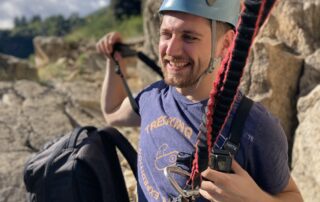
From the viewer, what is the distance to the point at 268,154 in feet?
5.35

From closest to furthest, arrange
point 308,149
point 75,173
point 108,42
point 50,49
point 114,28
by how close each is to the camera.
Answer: point 75,173 < point 108,42 < point 308,149 < point 50,49 < point 114,28

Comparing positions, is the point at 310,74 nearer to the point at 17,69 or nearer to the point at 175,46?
the point at 175,46

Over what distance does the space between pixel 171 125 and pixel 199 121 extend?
0.47 feet

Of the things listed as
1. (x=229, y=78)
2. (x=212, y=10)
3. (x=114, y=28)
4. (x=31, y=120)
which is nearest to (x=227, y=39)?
(x=212, y=10)

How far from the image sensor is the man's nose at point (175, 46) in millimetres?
1706

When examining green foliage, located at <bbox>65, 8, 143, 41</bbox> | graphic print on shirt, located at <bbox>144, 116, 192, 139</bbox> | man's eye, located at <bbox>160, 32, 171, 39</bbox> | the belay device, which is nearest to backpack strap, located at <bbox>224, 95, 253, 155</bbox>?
the belay device

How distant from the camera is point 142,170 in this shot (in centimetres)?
204

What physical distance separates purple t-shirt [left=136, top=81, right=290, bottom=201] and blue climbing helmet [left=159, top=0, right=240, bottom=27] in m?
0.31

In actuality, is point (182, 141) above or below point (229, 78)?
below

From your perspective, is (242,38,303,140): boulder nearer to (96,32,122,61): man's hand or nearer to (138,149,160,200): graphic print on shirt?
(96,32,122,61): man's hand

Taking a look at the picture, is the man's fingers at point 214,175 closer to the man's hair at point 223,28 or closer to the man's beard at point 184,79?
the man's beard at point 184,79

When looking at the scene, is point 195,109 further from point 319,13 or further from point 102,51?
point 319,13

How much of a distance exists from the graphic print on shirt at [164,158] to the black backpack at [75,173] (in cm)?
44

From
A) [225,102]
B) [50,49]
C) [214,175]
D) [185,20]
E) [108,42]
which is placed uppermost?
[185,20]
